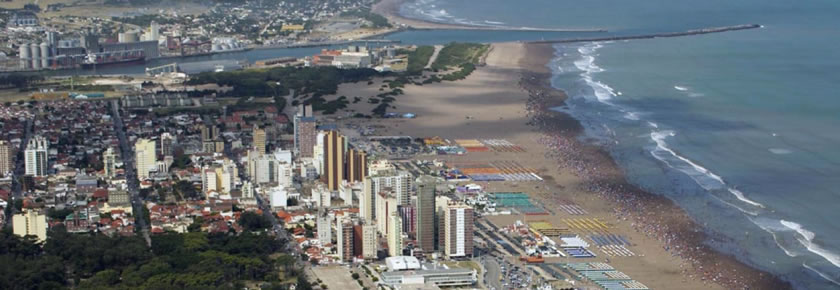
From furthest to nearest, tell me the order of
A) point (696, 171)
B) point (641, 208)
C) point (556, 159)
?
→ point (556, 159), point (696, 171), point (641, 208)

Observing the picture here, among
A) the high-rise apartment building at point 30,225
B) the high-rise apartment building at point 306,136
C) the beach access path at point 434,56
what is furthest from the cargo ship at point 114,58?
the high-rise apartment building at point 30,225

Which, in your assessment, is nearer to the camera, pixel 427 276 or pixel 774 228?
pixel 427 276

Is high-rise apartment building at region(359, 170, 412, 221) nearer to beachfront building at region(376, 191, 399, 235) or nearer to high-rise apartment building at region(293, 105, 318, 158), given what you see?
beachfront building at region(376, 191, 399, 235)

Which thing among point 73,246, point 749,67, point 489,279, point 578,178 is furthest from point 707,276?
point 749,67

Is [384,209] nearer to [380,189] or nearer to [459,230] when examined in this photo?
[380,189]

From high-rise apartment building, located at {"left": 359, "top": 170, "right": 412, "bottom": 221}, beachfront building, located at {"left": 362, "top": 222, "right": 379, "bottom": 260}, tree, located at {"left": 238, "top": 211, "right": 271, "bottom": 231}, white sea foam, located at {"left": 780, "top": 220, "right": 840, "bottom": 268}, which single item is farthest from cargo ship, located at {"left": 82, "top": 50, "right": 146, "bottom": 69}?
white sea foam, located at {"left": 780, "top": 220, "right": 840, "bottom": 268}

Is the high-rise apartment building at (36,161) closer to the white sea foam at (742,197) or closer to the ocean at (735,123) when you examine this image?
the ocean at (735,123)

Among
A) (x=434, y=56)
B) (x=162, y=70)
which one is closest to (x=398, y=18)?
(x=434, y=56)
